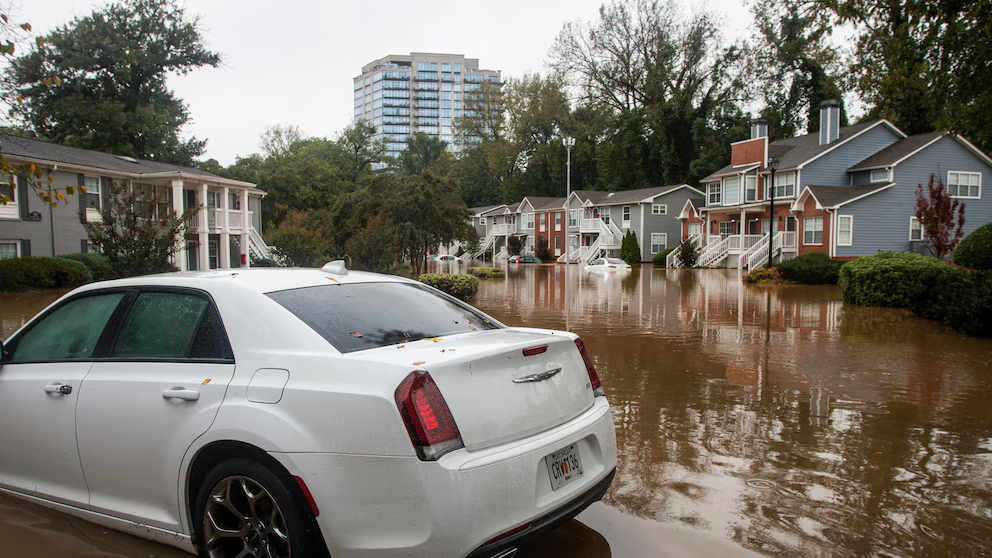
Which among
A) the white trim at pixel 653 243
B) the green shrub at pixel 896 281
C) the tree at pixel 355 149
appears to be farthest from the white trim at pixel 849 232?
the tree at pixel 355 149

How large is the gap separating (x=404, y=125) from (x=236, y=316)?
188 metres

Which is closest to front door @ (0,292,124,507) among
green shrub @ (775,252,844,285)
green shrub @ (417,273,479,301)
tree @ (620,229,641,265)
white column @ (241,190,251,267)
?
green shrub @ (417,273,479,301)

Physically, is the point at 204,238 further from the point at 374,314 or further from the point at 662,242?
the point at 662,242

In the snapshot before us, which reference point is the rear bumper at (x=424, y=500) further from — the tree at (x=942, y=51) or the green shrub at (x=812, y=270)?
the green shrub at (x=812, y=270)

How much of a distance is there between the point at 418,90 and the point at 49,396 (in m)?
187

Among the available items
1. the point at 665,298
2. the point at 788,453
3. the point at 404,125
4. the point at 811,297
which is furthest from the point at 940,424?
the point at 404,125

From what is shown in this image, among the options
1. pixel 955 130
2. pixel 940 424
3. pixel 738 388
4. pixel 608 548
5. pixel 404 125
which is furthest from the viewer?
pixel 404 125

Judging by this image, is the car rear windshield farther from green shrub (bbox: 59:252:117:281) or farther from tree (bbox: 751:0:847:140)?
tree (bbox: 751:0:847:140)

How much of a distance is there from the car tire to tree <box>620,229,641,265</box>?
53153 mm

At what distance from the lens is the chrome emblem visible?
10.4 ft

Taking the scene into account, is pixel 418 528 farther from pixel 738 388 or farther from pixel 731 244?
pixel 731 244

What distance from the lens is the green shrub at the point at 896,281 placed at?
14.6 metres

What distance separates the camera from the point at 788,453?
5434 mm

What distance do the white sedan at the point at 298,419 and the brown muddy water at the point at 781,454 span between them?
1.90 feet
